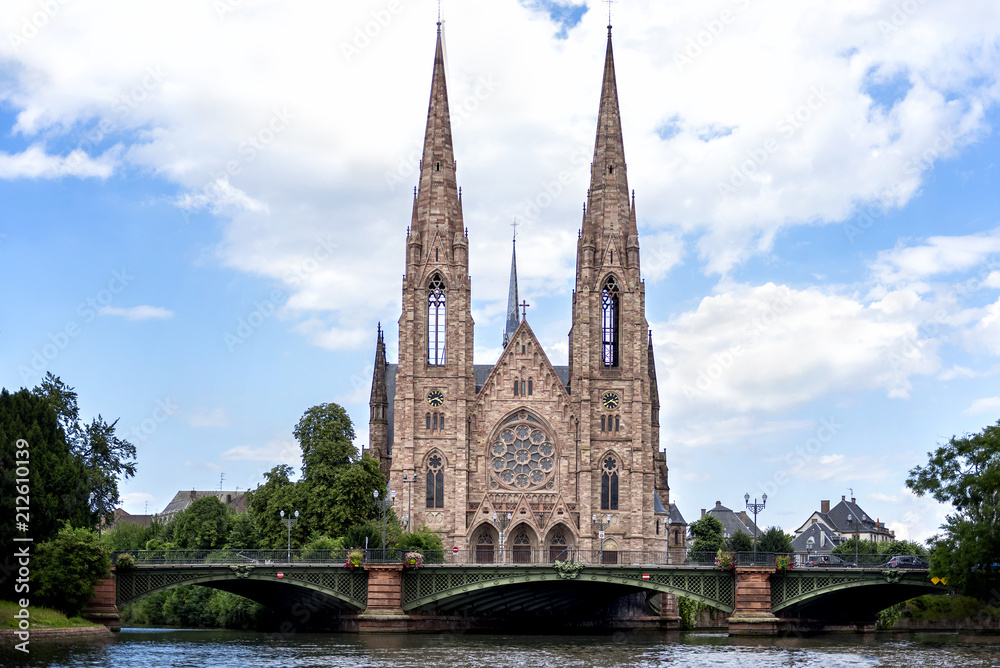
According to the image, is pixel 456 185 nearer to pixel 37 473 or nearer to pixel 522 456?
pixel 522 456

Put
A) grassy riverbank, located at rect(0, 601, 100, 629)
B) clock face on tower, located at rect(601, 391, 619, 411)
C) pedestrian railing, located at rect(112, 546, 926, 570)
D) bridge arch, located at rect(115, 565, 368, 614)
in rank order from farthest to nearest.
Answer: clock face on tower, located at rect(601, 391, 619, 411) → pedestrian railing, located at rect(112, 546, 926, 570) → bridge arch, located at rect(115, 565, 368, 614) → grassy riverbank, located at rect(0, 601, 100, 629)

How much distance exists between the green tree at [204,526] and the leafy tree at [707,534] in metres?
47.1

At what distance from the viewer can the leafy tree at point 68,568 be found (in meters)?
59.6

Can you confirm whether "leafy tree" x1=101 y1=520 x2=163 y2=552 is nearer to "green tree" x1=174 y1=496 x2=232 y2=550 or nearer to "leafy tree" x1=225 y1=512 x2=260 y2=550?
"green tree" x1=174 y1=496 x2=232 y2=550

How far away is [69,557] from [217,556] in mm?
17012

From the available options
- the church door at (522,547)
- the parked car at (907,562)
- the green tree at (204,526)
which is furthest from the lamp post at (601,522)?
the green tree at (204,526)

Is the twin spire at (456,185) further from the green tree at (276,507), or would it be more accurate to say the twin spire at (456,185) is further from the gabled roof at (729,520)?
the gabled roof at (729,520)

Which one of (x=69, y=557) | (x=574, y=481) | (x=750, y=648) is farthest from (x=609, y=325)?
(x=69, y=557)

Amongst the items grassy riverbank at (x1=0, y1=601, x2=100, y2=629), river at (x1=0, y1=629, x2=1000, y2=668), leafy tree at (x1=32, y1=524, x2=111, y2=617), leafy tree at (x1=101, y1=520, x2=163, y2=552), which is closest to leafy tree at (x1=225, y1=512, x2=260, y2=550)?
river at (x1=0, y1=629, x2=1000, y2=668)

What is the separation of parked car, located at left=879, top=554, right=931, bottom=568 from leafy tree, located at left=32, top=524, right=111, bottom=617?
135 feet

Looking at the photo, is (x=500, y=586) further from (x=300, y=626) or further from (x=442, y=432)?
(x=442, y=432)

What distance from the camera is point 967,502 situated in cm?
6975

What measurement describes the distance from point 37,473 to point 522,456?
138 feet

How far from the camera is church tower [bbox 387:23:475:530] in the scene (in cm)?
9450
